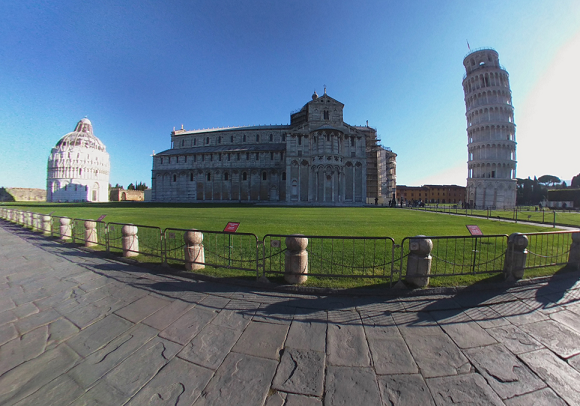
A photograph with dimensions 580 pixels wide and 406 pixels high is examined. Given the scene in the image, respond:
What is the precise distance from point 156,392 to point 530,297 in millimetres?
6023

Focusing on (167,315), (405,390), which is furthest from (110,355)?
(405,390)

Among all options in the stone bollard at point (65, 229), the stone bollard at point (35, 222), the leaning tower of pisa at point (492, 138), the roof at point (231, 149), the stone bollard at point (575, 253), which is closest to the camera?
the stone bollard at point (575, 253)

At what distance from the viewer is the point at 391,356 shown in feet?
8.04

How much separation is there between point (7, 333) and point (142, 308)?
1.56 m

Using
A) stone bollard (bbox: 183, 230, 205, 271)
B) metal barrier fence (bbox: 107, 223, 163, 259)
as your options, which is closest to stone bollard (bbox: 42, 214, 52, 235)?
metal barrier fence (bbox: 107, 223, 163, 259)

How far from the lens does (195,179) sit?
166 ft

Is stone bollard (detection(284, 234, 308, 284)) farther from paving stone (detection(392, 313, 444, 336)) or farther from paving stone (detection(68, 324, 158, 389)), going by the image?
paving stone (detection(68, 324, 158, 389))

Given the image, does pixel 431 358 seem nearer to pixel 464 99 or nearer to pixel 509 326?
pixel 509 326

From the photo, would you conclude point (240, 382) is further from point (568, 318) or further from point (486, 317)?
point (568, 318)

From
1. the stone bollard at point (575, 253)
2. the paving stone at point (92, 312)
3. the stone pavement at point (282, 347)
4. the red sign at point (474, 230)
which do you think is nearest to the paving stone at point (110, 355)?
the stone pavement at point (282, 347)

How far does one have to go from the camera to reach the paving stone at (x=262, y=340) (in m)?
2.50

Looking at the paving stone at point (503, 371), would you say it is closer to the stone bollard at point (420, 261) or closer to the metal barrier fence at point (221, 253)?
the stone bollard at point (420, 261)

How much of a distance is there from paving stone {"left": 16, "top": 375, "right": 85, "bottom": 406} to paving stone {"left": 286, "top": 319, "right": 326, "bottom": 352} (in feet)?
6.95

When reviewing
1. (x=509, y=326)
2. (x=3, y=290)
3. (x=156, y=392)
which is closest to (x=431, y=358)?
(x=509, y=326)
